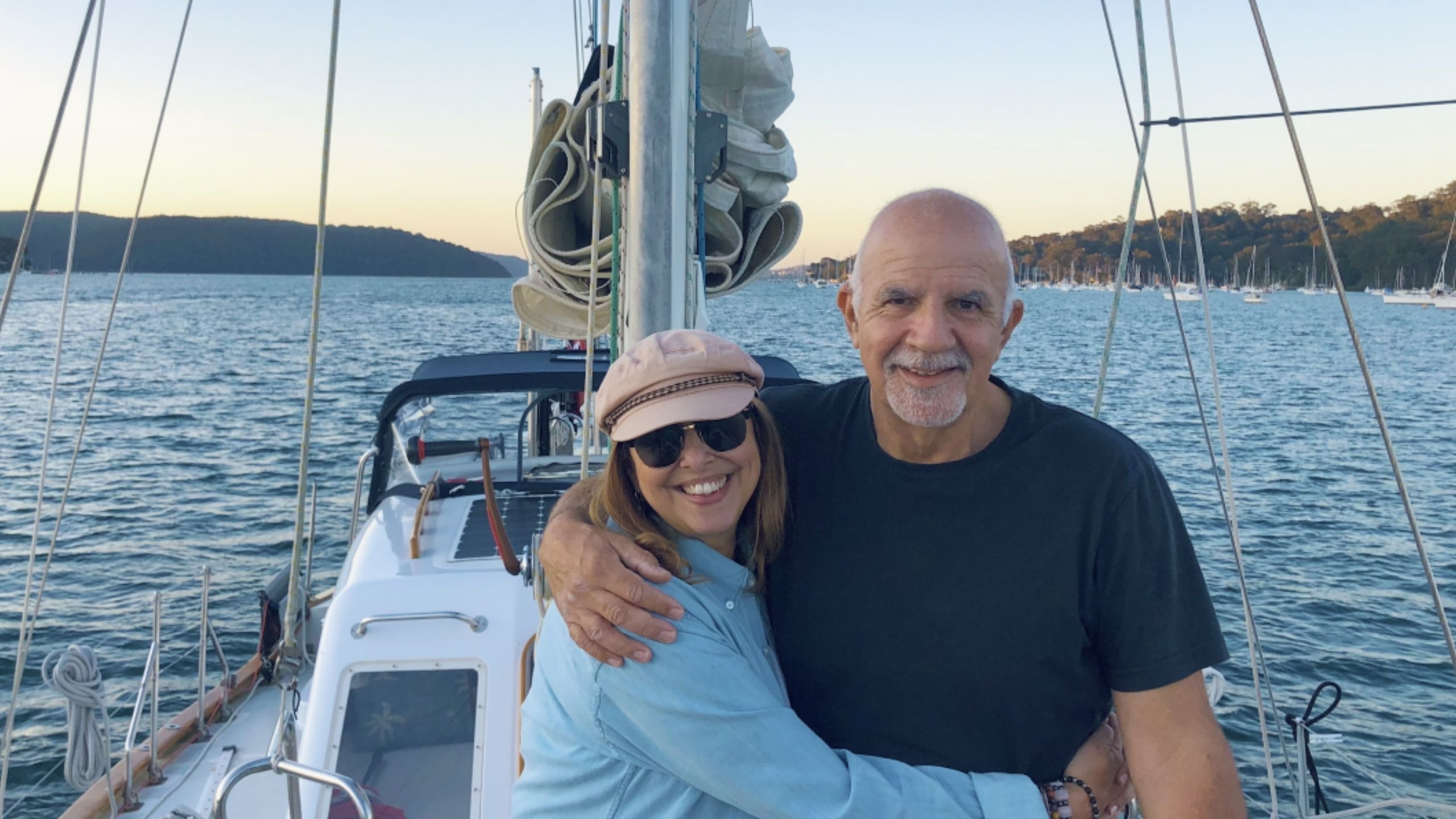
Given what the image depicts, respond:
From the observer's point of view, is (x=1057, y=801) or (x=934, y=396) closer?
(x=1057, y=801)

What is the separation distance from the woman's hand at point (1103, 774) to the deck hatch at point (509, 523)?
2.56 meters

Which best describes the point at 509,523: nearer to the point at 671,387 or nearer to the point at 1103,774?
the point at 671,387

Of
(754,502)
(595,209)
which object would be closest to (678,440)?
(754,502)

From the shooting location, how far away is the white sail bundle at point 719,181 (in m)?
4.71

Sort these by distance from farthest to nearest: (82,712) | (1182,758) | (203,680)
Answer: (203,680)
(82,712)
(1182,758)

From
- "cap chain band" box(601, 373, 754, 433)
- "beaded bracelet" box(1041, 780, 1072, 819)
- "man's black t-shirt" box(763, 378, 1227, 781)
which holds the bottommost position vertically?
"beaded bracelet" box(1041, 780, 1072, 819)

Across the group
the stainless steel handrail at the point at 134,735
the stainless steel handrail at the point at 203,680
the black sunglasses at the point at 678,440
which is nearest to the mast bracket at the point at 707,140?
Result: the black sunglasses at the point at 678,440

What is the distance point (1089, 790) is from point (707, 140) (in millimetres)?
2297

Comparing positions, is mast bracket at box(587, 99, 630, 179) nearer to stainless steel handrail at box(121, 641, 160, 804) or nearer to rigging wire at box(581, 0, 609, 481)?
rigging wire at box(581, 0, 609, 481)

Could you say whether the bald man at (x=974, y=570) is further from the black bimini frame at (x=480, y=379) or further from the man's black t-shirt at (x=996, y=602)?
the black bimini frame at (x=480, y=379)

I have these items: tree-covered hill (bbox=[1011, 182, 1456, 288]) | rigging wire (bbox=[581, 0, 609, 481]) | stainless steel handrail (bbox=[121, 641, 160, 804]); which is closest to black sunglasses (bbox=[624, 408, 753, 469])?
rigging wire (bbox=[581, 0, 609, 481])

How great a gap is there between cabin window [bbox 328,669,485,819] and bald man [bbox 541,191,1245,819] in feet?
6.07

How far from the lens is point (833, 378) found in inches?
1314

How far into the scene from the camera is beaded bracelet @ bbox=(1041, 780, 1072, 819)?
1757 mm
